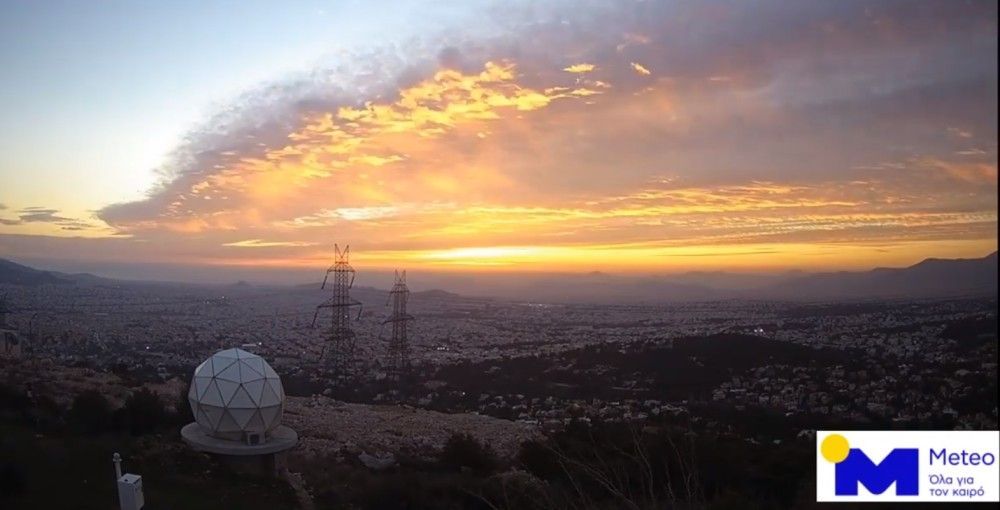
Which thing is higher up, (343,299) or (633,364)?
(343,299)

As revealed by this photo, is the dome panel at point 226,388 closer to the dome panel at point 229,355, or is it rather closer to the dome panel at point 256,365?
the dome panel at point 256,365

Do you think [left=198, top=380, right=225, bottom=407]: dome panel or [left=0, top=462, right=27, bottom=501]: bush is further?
[left=198, top=380, right=225, bottom=407]: dome panel

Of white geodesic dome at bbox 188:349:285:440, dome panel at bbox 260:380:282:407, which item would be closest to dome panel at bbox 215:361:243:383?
white geodesic dome at bbox 188:349:285:440

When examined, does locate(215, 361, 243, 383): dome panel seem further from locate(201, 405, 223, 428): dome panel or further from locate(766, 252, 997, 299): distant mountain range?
locate(766, 252, 997, 299): distant mountain range

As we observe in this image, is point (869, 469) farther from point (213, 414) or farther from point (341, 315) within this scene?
point (341, 315)

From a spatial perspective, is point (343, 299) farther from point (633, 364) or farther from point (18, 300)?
point (18, 300)

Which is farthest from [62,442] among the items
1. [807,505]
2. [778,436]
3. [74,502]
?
[778,436]

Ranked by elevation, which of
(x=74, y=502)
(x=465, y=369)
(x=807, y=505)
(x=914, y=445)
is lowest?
(x=465, y=369)

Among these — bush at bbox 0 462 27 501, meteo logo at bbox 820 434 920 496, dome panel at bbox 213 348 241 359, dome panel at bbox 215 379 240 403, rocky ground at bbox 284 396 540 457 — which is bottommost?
rocky ground at bbox 284 396 540 457
